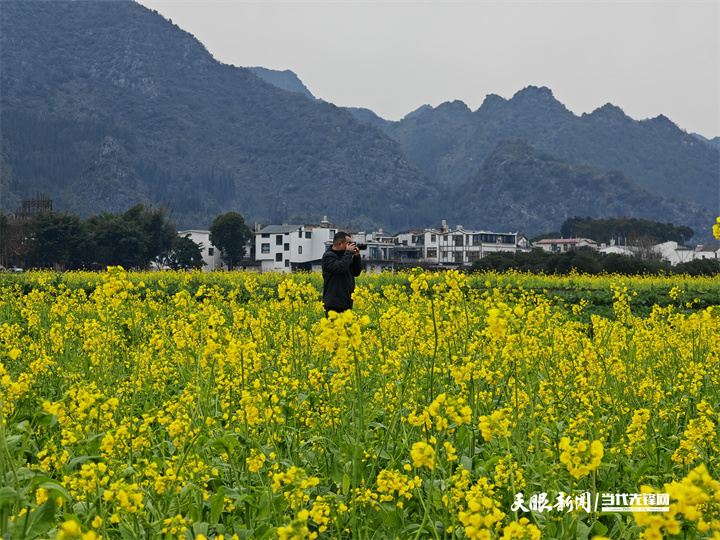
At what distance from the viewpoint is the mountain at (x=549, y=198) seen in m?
176

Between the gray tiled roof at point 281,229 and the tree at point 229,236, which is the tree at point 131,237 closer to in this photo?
the tree at point 229,236

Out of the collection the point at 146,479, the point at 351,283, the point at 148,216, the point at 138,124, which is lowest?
the point at 146,479

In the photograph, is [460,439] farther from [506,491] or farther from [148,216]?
[148,216]

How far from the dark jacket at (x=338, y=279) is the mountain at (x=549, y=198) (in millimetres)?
177371

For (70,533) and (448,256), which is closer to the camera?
(70,533)

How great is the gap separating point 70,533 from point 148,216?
218 feet

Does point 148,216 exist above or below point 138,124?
below

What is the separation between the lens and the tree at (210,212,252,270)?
8244cm

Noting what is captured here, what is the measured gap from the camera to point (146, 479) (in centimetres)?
332

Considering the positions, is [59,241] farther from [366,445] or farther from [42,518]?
[42,518]

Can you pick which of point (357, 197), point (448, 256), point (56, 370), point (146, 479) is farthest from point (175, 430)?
point (357, 197)

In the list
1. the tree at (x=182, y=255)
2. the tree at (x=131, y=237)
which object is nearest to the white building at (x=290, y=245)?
the tree at (x=182, y=255)

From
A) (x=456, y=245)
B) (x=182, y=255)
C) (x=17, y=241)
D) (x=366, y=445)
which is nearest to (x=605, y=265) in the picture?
(x=366, y=445)

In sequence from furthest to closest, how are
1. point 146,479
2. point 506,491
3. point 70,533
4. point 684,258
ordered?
point 684,258 → point 506,491 → point 146,479 → point 70,533
